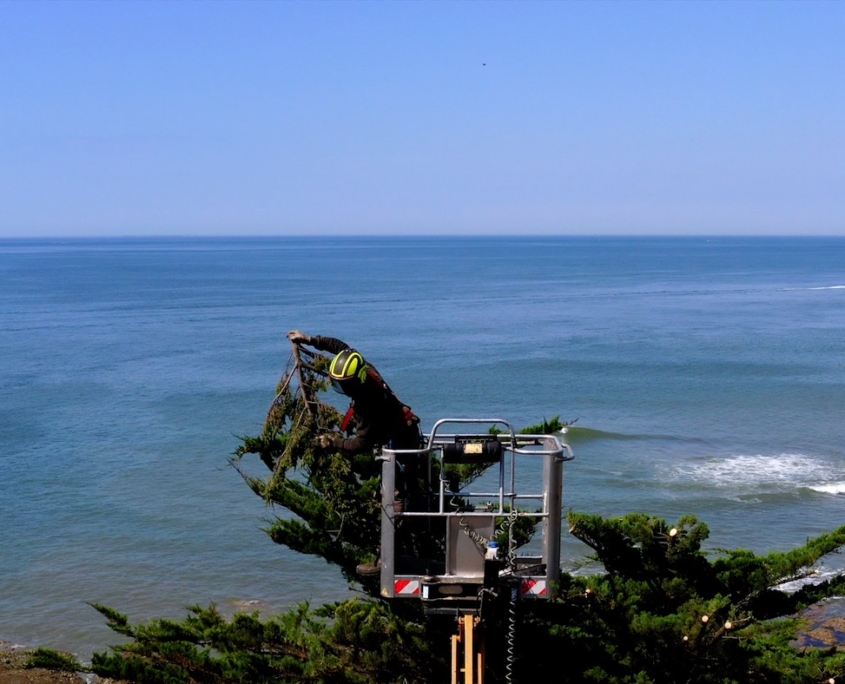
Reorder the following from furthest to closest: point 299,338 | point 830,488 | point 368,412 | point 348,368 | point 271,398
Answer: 1. point 271,398
2. point 830,488
3. point 299,338
4. point 368,412
5. point 348,368

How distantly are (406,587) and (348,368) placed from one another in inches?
70.5

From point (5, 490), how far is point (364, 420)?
22.0 metres

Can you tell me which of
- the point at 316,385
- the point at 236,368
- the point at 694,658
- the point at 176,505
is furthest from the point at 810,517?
the point at 236,368

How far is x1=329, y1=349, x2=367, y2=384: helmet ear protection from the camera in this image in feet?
26.7

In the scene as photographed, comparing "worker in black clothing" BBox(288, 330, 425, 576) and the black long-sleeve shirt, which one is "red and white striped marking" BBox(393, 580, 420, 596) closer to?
"worker in black clothing" BBox(288, 330, 425, 576)

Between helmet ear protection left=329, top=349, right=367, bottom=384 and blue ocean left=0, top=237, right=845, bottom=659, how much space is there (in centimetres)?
1229

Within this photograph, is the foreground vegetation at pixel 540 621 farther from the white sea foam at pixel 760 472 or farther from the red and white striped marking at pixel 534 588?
the white sea foam at pixel 760 472

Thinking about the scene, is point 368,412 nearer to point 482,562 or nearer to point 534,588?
point 482,562

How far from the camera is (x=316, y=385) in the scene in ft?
32.0

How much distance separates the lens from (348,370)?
26.6 feet

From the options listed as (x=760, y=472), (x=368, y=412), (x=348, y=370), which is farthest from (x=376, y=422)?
(x=760, y=472)

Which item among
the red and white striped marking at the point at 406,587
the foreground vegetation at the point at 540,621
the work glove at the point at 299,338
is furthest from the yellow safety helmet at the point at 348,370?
the red and white striped marking at the point at 406,587

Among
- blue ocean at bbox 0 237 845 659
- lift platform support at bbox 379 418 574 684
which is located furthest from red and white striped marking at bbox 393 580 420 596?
blue ocean at bbox 0 237 845 659

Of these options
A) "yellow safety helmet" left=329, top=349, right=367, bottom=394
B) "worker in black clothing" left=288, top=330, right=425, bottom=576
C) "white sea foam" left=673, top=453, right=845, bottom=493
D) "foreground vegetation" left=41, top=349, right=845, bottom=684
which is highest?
"yellow safety helmet" left=329, top=349, right=367, bottom=394
